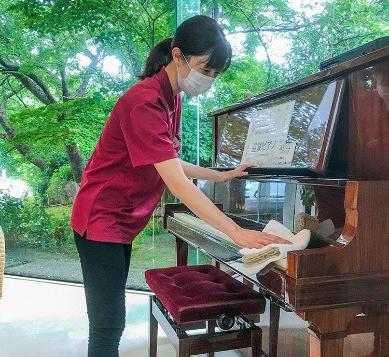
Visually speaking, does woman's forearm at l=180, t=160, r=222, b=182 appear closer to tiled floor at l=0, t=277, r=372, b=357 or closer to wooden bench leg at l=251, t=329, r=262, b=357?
wooden bench leg at l=251, t=329, r=262, b=357

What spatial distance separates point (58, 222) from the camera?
4.36 meters

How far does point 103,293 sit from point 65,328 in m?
1.65

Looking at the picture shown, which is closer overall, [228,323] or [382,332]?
[382,332]

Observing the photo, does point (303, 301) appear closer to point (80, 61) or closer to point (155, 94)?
point (155, 94)

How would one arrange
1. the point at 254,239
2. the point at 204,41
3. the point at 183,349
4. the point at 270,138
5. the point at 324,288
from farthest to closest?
the point at 270,138 < the point at 183,349 < the point at 204,41 < the point at 254,239 < the point at 324,288

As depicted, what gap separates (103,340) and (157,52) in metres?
1.02

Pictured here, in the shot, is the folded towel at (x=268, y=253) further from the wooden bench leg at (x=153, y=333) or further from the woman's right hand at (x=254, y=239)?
the wooden bench leg at (x=153, y=333)

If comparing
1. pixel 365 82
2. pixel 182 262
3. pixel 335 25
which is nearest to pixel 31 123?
pixel 182 262

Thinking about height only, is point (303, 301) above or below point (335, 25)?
below

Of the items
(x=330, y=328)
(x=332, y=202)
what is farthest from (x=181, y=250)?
(x=330, y=328)

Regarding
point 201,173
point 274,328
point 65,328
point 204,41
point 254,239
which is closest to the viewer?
point 254,239

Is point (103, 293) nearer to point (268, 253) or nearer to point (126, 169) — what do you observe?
point (126, 169)

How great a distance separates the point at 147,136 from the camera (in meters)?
1.26

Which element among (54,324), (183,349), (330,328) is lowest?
(54,324)
